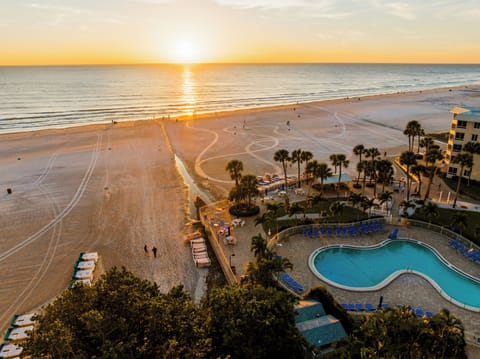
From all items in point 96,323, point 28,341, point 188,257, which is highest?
point 96,323

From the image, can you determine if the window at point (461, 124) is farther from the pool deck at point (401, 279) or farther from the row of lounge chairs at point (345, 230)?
the row of lounge chairs at point (345, 230)

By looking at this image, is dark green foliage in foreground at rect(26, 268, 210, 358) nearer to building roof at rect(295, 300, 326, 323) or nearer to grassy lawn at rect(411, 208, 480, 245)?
building roof at rect(295, 300, 326, 323)

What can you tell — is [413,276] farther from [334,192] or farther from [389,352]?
[334,192]

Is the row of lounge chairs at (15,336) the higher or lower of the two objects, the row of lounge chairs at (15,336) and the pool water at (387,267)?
the lower

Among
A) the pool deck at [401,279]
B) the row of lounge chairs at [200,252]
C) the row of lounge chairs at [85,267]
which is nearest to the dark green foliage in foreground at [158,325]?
the pool deck at [401,279]

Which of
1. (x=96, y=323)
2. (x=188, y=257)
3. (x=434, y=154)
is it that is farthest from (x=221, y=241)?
(x=434, y=154)

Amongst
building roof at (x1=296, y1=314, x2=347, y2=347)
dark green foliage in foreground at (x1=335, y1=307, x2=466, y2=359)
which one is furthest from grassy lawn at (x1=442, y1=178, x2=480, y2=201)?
dark green foliage in foreground at (x1=335, y1=307, x2=466, y2=359)
